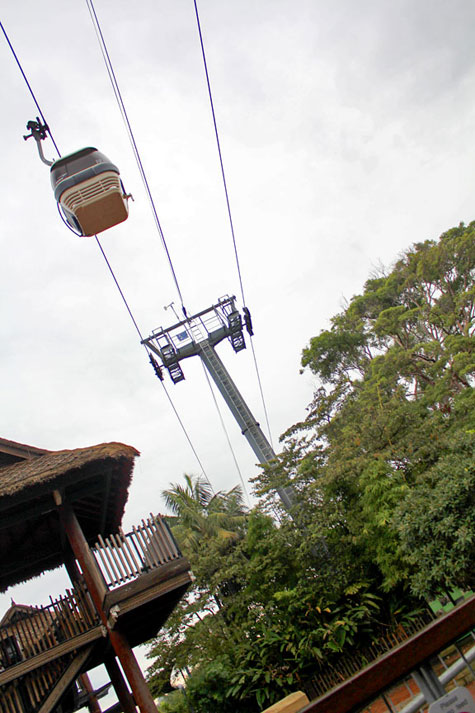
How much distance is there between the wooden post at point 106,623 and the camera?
682 centimetres

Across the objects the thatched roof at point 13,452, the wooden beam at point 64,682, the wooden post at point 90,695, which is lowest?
the wooden post at point 90,695

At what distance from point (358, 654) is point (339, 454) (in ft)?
18.3

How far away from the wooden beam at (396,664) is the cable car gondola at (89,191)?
6097 millimetres

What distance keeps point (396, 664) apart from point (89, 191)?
6.16 metres

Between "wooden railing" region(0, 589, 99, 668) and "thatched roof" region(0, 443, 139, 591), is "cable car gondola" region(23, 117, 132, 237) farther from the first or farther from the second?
"wooden railing" region(0, 589, 99, 668)

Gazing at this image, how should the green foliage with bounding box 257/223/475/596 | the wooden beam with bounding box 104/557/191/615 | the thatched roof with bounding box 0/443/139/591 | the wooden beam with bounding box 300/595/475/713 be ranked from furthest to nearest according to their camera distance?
the green foliage with bounding box 257/223/475/596, the thatched roof with bounding box 0/443/139/591, the wooden beam with bounding box 104/557/191/615, the wooden beam with bounding box 300/595/475/713

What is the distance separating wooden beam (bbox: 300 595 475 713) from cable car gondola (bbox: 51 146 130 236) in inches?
240

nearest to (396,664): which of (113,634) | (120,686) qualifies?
(113,634)

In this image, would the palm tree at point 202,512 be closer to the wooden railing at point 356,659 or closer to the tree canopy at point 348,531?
the tree canopy at point 348,531

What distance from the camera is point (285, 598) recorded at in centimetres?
1511

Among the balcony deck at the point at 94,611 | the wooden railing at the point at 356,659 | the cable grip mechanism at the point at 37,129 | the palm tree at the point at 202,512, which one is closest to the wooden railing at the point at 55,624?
the balcony deck at the point at 94,611

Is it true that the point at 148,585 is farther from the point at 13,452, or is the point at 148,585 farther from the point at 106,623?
the point at 13,452

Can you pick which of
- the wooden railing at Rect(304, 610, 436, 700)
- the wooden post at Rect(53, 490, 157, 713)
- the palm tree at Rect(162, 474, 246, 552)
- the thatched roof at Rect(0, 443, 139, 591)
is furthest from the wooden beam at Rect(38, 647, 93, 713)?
the palm tree at Rect(162, 474, 246, 552)

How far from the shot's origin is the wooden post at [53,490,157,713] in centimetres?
682
